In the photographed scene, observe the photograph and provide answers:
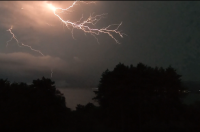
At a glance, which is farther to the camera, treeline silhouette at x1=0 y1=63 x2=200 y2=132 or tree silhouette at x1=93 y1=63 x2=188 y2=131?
tree silhouette at x1=93 y1=63 x2=188 y2=131

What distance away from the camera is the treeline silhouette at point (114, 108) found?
12.5 meters

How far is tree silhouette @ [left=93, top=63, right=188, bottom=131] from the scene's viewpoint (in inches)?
500

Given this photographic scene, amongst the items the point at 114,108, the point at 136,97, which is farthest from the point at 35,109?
the point at 136,97

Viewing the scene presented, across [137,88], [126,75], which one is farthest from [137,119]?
[126,75]

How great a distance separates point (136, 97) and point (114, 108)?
1712 mm

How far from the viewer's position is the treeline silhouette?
12523 millimetres

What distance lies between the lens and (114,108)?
12.8 metres

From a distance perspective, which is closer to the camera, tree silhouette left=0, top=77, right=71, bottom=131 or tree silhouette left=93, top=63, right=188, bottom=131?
tree silhouette left=0, top=77, right=71, bottom=131

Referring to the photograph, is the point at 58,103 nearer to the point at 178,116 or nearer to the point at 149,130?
the point at 149,130

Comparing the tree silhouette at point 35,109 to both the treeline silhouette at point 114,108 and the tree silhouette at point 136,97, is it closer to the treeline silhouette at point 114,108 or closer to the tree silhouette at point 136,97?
the treeline silhouette at point 114,108

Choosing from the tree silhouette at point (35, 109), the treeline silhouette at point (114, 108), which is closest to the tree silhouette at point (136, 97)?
the treeline silhouette at point (114, 108)

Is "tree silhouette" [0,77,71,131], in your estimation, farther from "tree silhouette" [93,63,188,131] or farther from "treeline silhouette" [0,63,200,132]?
"tree silhouette" [93,63,188,131]

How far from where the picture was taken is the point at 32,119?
41.5ft

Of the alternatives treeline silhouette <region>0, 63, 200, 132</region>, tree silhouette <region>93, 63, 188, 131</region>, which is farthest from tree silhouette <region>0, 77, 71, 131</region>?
tree silhouette <region>93, 63, 188, 131</region>
